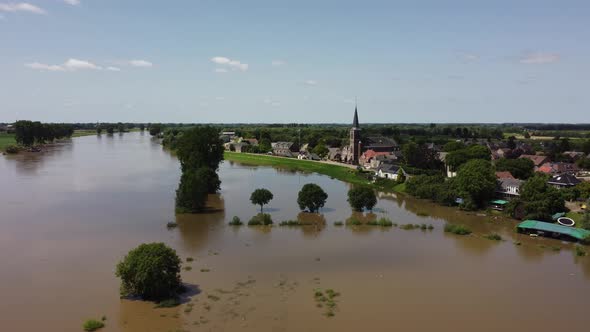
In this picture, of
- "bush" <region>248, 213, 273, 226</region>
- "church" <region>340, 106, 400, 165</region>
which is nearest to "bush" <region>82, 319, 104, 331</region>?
"bush" <region>248, 213, 273, 226</region>

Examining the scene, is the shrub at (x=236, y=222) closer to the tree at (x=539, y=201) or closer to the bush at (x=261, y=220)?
the bush at (x=261, y=220)

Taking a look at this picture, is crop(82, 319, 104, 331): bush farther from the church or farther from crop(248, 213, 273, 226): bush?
the church

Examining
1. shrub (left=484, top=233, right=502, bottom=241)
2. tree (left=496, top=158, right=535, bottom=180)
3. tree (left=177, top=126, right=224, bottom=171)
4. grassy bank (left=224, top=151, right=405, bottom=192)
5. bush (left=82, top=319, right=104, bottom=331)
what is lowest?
bush (left=82, top=319, right=104, bottom=331)

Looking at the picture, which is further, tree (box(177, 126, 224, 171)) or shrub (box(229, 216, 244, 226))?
tree (box(177, 126, 224, 171))

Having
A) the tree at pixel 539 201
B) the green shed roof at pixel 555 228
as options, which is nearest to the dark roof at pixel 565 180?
the tree at pixel 539 201

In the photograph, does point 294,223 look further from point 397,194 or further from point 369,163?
point 369,163
